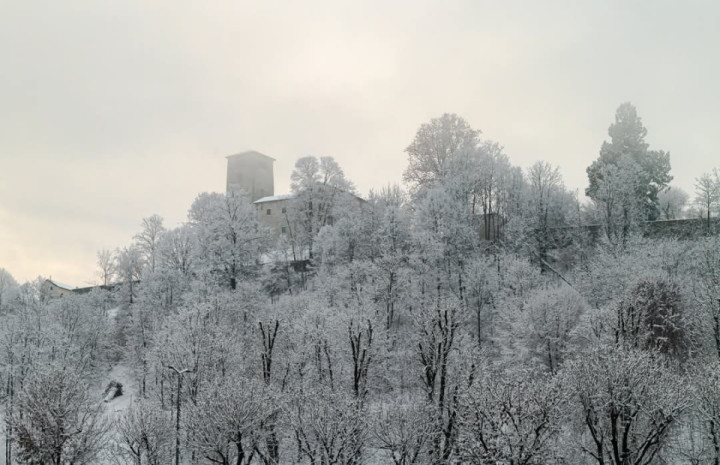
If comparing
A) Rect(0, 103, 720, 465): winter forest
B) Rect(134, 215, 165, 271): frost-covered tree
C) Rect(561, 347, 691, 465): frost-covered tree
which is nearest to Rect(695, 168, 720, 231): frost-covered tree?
Rect(0, 103, 720, 465): winter forest

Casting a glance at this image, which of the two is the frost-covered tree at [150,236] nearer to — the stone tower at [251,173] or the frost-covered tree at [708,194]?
the stone tower at [251,173]

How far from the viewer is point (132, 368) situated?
198 ft

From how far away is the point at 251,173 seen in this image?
350 feet

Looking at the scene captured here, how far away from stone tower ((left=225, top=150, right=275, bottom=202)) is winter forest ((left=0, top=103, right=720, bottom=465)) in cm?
2577

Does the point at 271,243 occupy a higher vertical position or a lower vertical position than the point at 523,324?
higher

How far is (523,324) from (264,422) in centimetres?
2079

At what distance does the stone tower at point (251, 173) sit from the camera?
10531cm

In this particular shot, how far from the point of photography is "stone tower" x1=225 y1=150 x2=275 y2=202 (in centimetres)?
10531

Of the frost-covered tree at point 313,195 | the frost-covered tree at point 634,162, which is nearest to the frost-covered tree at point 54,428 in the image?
the frost-covered tree at point 313,195

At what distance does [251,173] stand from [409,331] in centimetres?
6696

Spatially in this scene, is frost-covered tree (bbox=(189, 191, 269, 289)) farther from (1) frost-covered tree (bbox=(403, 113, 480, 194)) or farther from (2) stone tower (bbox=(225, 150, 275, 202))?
(2) stone tower (bbox=(225, 150, 275, 202))

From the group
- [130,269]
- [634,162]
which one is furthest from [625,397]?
[130,269]

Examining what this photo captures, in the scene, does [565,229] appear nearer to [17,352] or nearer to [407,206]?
[407,206]

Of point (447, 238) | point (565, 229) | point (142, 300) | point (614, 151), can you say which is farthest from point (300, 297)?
point (614, 151)
